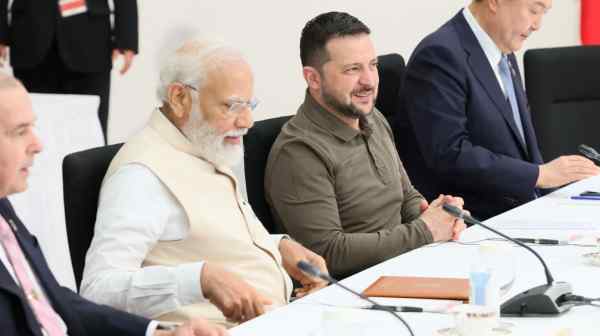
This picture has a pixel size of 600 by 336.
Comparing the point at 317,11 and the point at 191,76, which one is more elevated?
the point at 191,76

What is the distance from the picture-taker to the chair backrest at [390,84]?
145 inches

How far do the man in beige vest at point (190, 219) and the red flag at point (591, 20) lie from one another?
16.6ft

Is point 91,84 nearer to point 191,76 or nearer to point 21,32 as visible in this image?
point 21,32

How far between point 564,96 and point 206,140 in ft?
6.98

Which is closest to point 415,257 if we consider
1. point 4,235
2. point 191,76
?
point 191,76

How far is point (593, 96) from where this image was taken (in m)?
4.45

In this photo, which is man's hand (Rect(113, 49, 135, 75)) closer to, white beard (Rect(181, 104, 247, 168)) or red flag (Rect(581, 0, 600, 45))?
white beard (Rect(181, 104, 247, 168))

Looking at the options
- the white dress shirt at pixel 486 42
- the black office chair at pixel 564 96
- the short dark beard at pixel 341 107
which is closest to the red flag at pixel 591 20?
the black office chair at pixel 564 96

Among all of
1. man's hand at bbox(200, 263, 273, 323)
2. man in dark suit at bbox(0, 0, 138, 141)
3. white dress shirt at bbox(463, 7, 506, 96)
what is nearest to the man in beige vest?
man's hand at bbox(200, 263, 273, 323)

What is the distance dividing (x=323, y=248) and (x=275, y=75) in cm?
345

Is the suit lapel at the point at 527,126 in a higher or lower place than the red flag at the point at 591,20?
higher

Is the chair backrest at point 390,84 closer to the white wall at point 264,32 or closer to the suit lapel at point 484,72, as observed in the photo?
the suit lapel at point 484,72

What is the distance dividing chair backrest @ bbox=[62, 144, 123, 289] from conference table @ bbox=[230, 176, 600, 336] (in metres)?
0.46

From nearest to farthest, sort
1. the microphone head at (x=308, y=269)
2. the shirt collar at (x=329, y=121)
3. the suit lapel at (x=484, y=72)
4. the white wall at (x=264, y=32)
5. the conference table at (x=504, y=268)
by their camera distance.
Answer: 1. the microphone head at (x=308, y=269)
2. the conference table at (x=504, y=268)
3. the shirt collar at (x=329, y=121)
4. the suit lapel at (x=484, y=72)
5. the white wall at (x=264, y=32)
